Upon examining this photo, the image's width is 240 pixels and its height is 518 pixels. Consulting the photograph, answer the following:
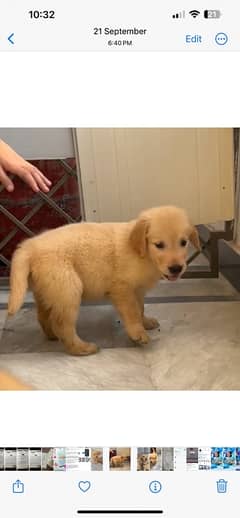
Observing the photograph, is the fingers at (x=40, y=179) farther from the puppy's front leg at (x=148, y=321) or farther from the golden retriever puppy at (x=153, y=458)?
the golden retriever puppy at (x=153, y=458)

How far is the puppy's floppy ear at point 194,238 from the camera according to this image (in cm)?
59

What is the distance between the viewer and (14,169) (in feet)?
1.79

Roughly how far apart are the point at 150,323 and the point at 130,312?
32mm

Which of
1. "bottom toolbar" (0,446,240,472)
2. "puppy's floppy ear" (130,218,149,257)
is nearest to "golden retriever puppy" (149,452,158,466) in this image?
"bottom toolbar" (0,446,240,472)

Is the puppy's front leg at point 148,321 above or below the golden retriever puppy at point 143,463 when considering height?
above

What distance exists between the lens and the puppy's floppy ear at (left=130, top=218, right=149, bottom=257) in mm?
592

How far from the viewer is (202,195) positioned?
59 centimetres
